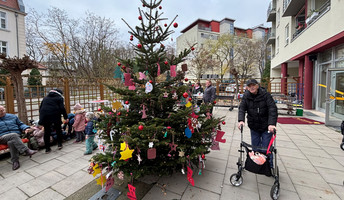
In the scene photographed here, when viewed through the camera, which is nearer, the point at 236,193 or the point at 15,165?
the point at 236,193

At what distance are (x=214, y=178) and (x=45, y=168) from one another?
3454 mm

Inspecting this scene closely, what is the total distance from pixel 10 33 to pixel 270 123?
1080 inches

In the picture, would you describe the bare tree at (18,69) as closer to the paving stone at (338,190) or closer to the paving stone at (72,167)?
the paving stone at (72,167)

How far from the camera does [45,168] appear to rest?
3414 mm

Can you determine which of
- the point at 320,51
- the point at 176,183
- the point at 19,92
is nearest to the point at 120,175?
the point at 176,183

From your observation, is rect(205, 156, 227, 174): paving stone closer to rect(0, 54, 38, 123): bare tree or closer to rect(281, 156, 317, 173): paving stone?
rect(281, 156, 317, 173): paving stone

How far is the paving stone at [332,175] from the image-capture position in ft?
9.03

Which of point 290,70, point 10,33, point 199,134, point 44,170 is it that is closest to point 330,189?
point 199,134

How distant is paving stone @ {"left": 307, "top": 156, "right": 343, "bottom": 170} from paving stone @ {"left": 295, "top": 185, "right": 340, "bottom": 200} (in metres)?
0.98

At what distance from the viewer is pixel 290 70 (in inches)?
784

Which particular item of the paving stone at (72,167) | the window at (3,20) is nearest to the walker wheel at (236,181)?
the paving stone at (72,167)

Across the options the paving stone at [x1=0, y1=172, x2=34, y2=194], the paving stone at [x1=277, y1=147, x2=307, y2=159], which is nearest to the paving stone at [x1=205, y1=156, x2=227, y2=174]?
the paving stone at [x1=277, y1=147, x2=307, y2=159]

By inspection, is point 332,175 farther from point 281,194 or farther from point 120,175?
point 120,175

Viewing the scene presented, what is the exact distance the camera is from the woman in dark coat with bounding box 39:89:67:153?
4203 mm
